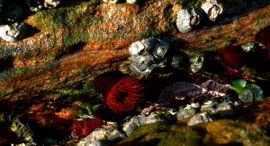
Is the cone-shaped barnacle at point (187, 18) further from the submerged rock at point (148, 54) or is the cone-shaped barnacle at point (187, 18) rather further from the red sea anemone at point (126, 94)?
the red sea anemone at point (126, 94)

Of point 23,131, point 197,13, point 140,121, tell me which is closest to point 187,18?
point 197,13

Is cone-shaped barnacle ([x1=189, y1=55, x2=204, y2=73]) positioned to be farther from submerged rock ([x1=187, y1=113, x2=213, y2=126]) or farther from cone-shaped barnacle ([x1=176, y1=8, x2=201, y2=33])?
submerged rock ([x1=187, y1=113, x2=213, y2=126])

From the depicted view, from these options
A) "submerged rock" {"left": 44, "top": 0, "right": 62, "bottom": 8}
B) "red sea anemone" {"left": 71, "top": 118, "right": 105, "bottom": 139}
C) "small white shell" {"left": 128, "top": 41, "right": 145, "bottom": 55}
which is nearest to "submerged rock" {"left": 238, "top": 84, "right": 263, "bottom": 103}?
"small white shell" {"left": 128, "top": 41, "right": 145, "bottom": 55}

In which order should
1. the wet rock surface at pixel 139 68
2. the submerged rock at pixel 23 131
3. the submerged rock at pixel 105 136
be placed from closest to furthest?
the wet rock surface at pixel 139 68 → the submerged rock at pixel 105 136 → the submerged rock at pixel 23 131

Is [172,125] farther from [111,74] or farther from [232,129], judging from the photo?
[111,74]

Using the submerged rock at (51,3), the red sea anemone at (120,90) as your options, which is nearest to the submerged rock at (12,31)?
the submerged rock at (51,3)

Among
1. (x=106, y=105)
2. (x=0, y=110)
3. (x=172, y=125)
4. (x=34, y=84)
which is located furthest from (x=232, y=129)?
(x=0, y=110)

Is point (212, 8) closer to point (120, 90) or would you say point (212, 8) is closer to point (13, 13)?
point (120, 90)
